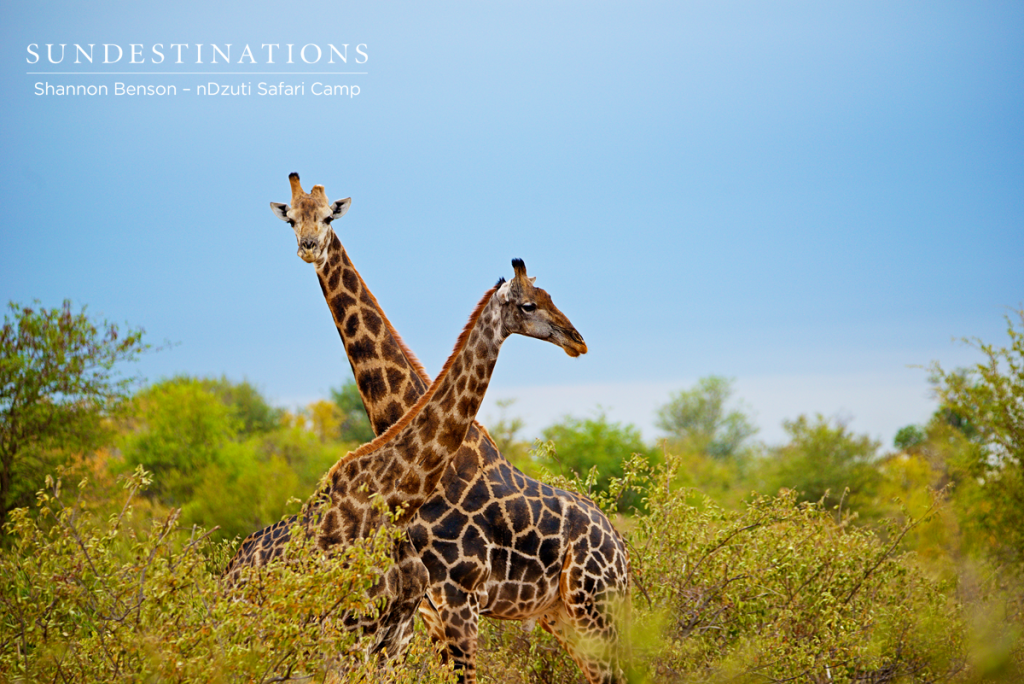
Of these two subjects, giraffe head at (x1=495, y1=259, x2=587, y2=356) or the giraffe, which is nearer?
giraffe head at (x1=495, y1=259, x2=587, y2=356)

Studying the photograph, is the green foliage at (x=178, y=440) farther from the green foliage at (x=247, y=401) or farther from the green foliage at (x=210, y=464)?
the green foliage at (x=247, y=401)

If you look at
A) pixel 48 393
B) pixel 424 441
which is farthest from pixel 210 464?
pixel 424 441

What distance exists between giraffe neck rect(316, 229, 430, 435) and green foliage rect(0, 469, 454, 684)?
2489mm

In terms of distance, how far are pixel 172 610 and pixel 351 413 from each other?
37142mm

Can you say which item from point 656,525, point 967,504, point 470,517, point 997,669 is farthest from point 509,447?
point 997,669

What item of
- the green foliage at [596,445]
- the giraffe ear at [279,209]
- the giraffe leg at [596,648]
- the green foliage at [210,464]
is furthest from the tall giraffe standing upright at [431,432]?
the green foliage at [596,445]

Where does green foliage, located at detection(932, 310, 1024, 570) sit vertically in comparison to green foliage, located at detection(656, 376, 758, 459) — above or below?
below

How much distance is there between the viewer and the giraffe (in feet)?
21.3

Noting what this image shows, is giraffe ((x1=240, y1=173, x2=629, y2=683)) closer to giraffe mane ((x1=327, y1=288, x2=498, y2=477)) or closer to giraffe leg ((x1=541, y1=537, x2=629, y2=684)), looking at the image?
giraffe leg ((x1=541, y1=537, x2=629, y2=684))

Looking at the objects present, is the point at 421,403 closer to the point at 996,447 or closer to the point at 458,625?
the point at 458,625

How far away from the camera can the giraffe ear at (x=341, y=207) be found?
7758 millimetres

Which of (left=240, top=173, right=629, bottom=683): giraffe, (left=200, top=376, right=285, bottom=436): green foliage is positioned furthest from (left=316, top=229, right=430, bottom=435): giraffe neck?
(left=200, top=376, right=285, bottom=436): green foliage

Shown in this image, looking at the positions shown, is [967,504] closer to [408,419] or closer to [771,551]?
[771,551]

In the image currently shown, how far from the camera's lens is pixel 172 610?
4.18 meters
